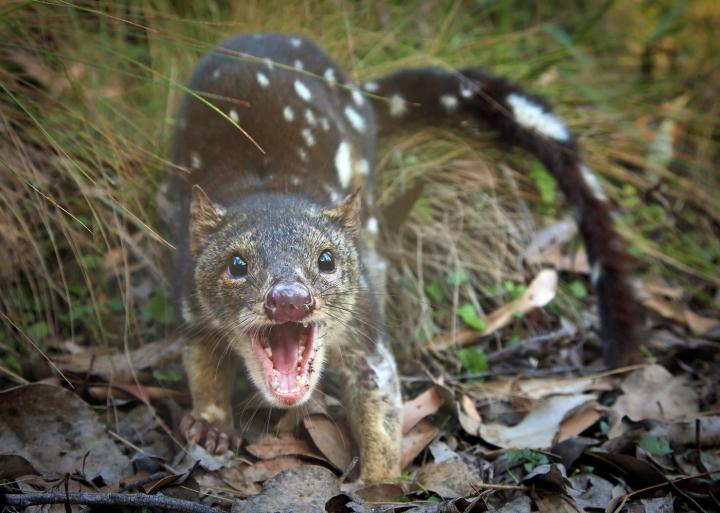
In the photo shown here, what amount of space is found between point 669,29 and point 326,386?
4.15 meters

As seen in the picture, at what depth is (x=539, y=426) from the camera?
310cm

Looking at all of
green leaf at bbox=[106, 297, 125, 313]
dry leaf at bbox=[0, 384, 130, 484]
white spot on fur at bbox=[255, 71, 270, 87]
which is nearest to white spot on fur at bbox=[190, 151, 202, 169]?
white spot on fur at bbox=[255, 71, 270, 87]

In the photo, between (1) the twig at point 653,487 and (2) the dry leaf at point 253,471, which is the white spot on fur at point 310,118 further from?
(1) the twig at point 653,487

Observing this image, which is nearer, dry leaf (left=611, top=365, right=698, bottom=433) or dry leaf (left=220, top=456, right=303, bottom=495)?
dry leaf (left=220, top=456, right=303, bottom=495)

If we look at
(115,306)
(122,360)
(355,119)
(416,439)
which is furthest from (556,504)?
(355,119)

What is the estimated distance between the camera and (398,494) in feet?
8.82

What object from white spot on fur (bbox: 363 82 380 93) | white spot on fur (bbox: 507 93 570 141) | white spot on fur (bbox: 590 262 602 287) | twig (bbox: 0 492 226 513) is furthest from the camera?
white spot on fur (bbox: 363 82 380 93)

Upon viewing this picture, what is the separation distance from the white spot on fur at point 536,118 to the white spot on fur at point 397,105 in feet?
1.91

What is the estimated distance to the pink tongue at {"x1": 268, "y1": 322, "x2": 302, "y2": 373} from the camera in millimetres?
2777

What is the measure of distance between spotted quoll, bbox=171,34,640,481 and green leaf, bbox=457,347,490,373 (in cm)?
45

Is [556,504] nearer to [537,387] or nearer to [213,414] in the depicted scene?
[537,387]

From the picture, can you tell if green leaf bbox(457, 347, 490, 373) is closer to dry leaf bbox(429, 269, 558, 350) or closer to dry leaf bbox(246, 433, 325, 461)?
dry leaf bbox(429, 269, 558, 350)

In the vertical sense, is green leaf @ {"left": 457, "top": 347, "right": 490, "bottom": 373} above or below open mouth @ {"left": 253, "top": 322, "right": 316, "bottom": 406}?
below

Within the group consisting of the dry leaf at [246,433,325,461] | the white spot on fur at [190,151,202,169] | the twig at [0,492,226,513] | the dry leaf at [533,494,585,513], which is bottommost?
the dry leaf at [533,494,585,513]
